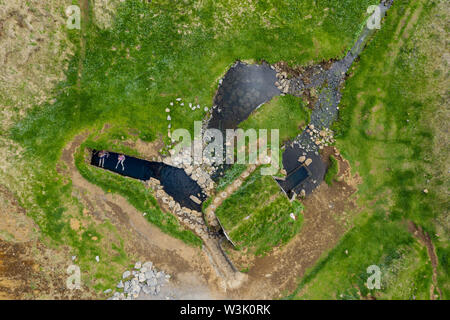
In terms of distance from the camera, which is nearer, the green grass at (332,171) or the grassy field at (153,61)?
the grassy field at (153,61)

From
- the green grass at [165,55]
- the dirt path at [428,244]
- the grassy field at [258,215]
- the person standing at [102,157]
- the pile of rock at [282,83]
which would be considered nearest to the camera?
the grassy field at [258,215]

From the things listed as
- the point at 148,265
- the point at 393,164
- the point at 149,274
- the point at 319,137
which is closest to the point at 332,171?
the point at 319,137

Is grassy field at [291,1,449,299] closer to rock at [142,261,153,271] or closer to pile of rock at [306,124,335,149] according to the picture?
pile of rock at [306,124,335,149]

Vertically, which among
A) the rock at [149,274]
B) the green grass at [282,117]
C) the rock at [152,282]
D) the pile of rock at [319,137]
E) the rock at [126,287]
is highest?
the green grass at [282,117]

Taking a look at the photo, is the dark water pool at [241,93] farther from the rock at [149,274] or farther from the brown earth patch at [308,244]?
the rock at [149,274]

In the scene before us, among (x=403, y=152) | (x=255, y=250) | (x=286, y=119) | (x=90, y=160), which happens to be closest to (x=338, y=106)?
(x=286, y=119)

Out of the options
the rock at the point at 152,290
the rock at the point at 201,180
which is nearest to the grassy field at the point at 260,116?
the rock at the point at 152,290
